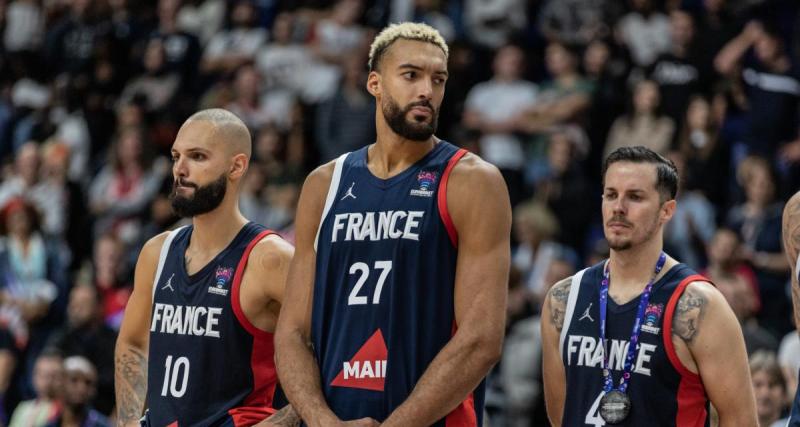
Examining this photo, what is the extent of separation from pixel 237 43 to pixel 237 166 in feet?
31.6

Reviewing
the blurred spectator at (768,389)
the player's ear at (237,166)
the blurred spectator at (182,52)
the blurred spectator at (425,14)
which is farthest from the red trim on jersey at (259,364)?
the blurred spectator at (182,52)

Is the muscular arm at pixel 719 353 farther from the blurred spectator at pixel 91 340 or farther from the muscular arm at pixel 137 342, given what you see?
the blurred spectator at pixel 91 340

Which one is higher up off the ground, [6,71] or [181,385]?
[6,71]

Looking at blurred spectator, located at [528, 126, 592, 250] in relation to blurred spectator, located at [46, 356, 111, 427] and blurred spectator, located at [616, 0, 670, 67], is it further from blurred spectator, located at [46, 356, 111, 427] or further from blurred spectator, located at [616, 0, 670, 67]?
blurred spectator, located at [46, 356, 111, 427]

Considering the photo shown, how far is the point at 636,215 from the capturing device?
5.58 metres

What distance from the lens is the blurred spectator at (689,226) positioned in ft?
37.5

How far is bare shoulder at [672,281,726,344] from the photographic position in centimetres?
543

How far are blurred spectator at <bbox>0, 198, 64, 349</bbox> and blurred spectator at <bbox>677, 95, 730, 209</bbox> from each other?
19.5 feet

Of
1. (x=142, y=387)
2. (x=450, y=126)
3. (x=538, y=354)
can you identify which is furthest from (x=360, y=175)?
(x=450, y=126)

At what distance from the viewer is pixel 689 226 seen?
11.5m

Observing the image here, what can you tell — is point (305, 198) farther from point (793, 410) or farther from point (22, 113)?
point (22, 113)

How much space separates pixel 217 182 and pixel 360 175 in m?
0.81

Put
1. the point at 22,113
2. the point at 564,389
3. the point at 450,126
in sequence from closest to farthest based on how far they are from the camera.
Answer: the point at 564,389 → the point at 450,126 → the point at 22,113

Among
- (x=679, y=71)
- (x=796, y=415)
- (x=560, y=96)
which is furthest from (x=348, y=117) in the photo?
(x=796, y=415)
